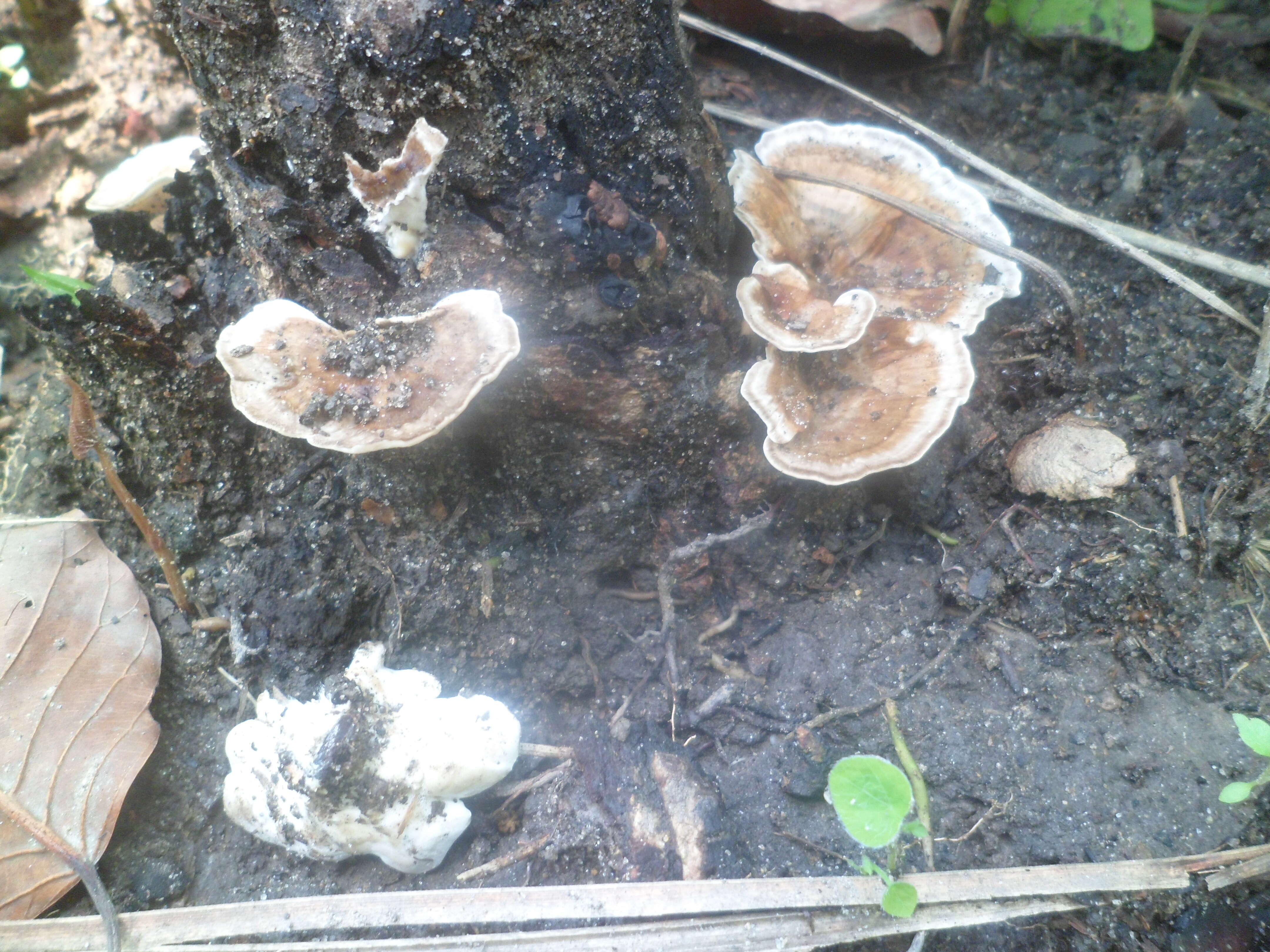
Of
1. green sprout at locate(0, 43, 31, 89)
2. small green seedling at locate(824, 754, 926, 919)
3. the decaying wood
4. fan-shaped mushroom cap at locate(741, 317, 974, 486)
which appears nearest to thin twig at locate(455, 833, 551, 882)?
the decaying wood

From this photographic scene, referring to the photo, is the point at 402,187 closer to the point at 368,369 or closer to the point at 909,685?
the point at 368,369

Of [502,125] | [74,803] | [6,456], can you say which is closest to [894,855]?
[502,125]

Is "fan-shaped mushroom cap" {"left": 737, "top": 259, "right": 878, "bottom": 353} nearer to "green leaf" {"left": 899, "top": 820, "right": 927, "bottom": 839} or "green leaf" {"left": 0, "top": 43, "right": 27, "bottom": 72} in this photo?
"green leaf" {"left": 899, "top": 820, "right": 927, "bottom": 839}

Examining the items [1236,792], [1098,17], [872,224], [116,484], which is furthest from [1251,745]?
[116,484]

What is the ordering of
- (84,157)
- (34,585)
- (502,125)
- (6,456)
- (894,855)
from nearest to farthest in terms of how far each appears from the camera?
(894,855) → (502,125) → (34,585) → (6,456) → (84,157)

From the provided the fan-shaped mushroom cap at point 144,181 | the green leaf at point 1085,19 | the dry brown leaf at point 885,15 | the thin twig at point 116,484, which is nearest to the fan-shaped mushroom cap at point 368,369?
the thin twig at point 116,484

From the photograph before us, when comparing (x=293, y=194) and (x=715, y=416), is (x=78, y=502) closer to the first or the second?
(x=293, y=194)
